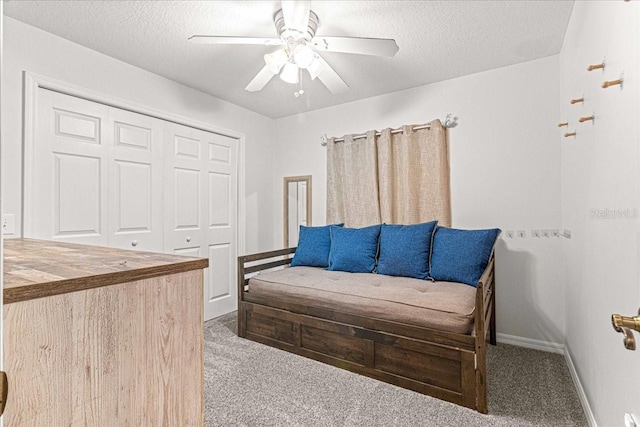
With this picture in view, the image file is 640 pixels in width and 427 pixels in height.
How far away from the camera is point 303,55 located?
6.65ft

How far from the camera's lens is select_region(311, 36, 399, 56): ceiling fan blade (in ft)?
6.28

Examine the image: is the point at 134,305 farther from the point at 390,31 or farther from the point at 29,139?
the point at 390,31

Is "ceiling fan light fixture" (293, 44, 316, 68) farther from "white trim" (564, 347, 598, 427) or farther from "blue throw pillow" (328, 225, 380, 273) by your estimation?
"white trim" (564, 347, 598, 427)

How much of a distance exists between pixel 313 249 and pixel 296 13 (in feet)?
6.77

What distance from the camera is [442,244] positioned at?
264 cm

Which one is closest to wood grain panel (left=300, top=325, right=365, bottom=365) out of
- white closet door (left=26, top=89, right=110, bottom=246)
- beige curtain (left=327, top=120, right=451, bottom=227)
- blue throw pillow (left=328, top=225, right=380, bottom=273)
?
blue throw pillow (left=328, top=225, right=380, bottom=273)

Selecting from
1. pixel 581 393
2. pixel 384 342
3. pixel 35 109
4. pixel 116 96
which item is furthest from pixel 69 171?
pixel 581 393

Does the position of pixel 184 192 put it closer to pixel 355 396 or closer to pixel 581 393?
pixel 355 396

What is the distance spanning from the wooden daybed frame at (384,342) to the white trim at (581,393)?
487 mm

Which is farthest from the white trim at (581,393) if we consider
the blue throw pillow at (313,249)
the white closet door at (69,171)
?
the white closet door at (69,171)

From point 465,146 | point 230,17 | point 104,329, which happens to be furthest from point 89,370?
point 465,146

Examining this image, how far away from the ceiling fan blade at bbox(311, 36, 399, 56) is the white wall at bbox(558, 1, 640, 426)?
964mm

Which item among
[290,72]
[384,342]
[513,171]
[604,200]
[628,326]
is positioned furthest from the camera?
[513,171]

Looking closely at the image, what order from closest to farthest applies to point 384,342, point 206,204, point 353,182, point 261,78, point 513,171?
point 384,342 → point 261,78 → point 513,171 → point 206,204 → point 353,182
